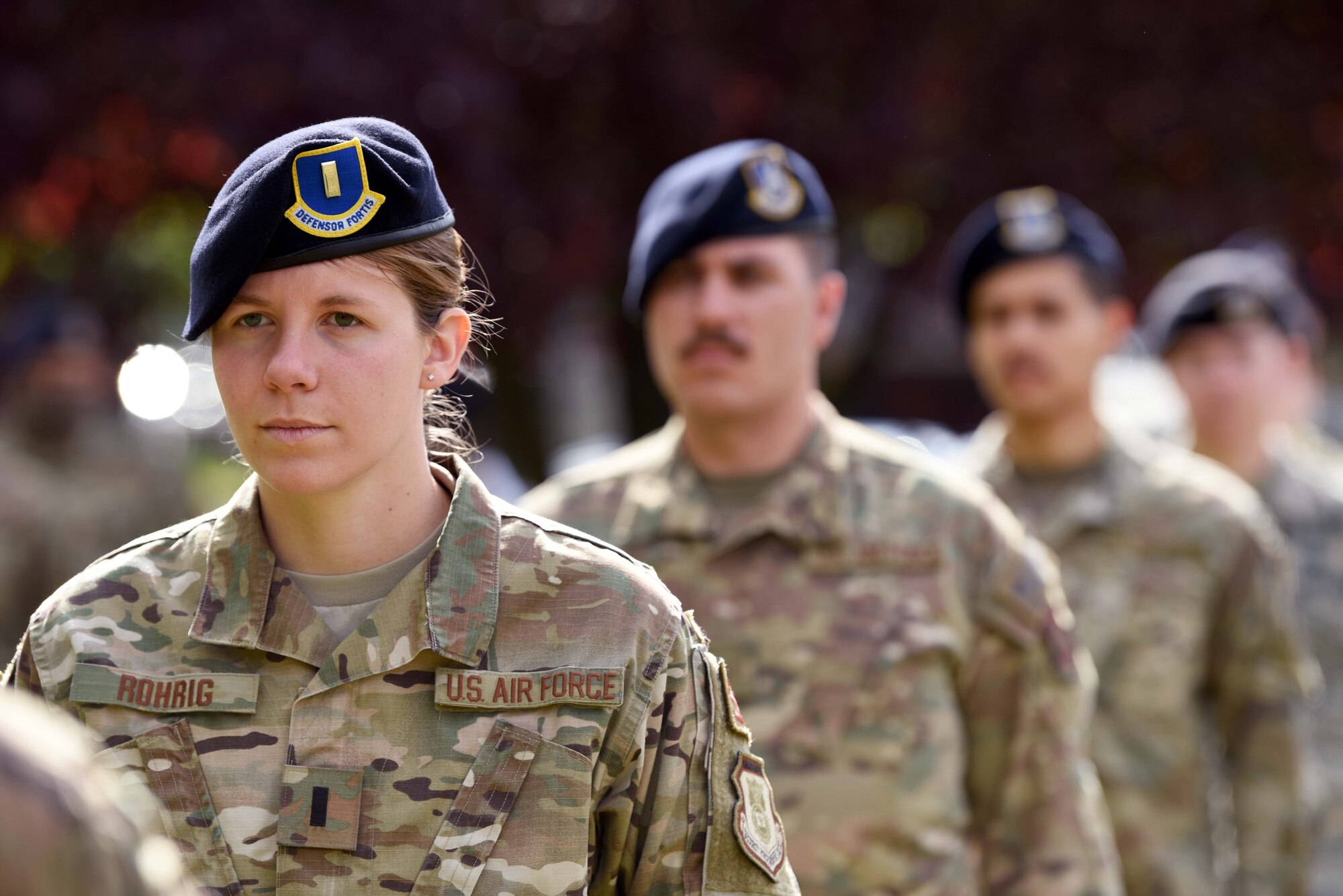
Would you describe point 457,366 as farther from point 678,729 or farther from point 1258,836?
point 1258,836

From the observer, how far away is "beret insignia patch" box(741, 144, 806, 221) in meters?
4.38

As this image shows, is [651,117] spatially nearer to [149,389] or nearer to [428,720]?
[428,720]

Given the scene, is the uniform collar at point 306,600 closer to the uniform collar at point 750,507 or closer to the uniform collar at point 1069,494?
the uniform collar at point 750,507

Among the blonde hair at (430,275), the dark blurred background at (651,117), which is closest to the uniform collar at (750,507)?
the blonde hair at (430,275)

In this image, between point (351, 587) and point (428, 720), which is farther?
point (351, 587)

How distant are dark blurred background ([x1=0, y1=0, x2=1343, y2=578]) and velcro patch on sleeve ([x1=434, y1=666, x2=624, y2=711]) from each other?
3571 mm

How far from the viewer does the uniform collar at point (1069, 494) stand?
549 cm

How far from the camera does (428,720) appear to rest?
256 cm

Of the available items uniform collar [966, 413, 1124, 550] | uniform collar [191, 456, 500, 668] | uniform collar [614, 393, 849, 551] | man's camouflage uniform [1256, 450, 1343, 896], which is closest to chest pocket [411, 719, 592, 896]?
uniform collar [191, 456, 500, 668]

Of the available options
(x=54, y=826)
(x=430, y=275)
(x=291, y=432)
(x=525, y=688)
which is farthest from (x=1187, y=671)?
(x=54, y=826)

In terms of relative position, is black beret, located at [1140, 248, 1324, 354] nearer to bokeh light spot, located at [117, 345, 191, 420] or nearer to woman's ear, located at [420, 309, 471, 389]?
woman's ear, located at [420, 309, 471, 389]

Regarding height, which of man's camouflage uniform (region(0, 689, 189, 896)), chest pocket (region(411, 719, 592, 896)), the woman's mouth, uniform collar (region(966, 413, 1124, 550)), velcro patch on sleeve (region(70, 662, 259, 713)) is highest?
the woman's mouth

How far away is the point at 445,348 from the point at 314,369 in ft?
0.90

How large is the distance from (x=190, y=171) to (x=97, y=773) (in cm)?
561
